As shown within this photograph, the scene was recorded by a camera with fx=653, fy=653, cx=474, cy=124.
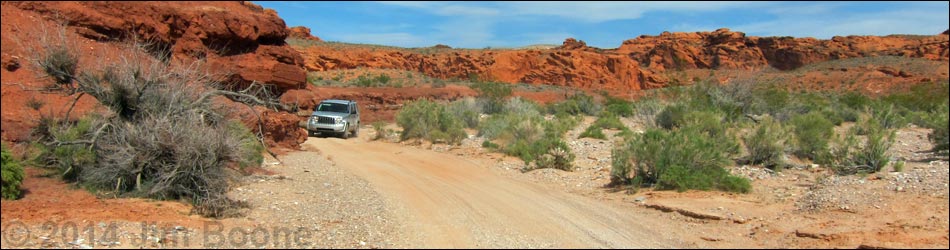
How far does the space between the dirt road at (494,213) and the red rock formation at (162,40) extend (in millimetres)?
3515

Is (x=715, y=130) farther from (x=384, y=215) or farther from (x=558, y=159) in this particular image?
(x=384, y=215)

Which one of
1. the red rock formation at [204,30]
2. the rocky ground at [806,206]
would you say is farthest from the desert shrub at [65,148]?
the rocky ground at [806,206]

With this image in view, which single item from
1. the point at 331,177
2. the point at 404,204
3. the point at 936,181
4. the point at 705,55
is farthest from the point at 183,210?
the point at 705,55

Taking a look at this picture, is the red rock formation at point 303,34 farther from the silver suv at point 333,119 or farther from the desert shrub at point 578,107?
the silver suv at point 333,119

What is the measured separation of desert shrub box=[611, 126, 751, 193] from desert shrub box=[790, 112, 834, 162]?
14.9 ft

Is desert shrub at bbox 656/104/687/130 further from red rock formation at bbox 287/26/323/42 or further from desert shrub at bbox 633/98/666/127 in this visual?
red rock formation at bbox 287/26/323/42

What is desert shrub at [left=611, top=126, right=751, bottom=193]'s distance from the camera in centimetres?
1084

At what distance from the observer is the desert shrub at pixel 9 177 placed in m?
7.31

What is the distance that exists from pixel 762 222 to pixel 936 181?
4174mm

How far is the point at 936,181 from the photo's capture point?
10289mm

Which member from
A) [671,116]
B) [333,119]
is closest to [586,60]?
[671,116]

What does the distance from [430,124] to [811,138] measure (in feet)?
37.8

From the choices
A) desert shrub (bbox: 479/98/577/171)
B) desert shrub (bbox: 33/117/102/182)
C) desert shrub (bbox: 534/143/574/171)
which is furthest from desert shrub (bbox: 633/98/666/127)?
desert shrub (bbox: 33/117/102/182)

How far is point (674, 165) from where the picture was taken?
36.5 feet
